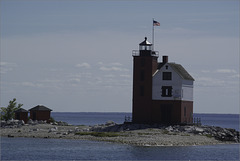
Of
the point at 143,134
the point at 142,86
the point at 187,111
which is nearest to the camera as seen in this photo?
Answer: the point at 143,134

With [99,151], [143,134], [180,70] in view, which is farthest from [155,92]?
[99,151]

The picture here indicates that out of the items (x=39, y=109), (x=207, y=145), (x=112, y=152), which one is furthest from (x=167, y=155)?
(x=39, y=109)

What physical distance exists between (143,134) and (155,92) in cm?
810

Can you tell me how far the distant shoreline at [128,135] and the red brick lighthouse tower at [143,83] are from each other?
2.67 metres

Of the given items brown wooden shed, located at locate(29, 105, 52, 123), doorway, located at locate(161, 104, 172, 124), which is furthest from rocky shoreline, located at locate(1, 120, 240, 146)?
brown wooden shed, located at locate(29, 105, 52, 123)

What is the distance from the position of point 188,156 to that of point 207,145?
402 inches

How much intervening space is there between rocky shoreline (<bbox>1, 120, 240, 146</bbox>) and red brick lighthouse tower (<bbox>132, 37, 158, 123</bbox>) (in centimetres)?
193

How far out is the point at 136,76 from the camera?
6900 centimetres

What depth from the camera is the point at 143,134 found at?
62062mm

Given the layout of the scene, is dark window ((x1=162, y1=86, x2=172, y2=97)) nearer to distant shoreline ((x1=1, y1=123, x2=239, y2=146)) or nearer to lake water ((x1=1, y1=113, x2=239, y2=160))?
distant shoreline ((x1=1, y1=123, x2=239, y2=146))

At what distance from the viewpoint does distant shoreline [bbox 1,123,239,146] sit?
57.3 m

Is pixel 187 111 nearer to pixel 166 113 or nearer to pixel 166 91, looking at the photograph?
pixel 166 113

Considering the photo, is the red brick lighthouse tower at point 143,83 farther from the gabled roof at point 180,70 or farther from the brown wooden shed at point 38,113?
the brown wooden shed at point 38,113

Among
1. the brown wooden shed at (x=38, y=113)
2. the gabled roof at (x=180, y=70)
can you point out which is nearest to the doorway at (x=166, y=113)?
the gabled roof at (x=180, y=70)
